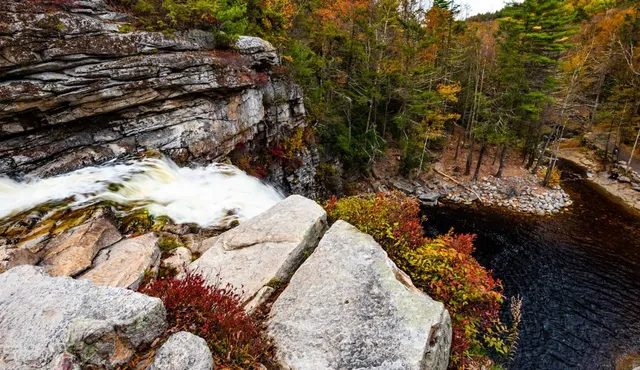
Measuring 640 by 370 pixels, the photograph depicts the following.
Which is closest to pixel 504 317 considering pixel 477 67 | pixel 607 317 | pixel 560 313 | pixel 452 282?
pixel 560 313

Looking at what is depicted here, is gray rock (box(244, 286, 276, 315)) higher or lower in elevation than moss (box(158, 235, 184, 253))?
higher

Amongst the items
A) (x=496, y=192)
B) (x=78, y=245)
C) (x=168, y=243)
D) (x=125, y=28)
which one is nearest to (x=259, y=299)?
(x=168, y=243)

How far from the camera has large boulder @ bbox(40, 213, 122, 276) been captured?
18.5 ft

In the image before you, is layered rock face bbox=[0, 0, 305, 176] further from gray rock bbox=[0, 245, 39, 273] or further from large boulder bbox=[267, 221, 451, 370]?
large boulder bbox=[267, 221, 451, 370]

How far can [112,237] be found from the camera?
6660mm

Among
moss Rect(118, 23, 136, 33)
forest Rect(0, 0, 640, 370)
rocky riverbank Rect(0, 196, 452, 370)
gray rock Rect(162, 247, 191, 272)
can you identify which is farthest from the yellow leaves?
gray rock Rect(162, 247, 191, 272)

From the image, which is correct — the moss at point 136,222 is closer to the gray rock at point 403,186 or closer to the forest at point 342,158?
the forest at point 342,158

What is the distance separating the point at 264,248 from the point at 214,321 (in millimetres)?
2303

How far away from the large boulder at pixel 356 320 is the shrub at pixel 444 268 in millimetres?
896

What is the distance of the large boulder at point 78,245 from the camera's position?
564 cm

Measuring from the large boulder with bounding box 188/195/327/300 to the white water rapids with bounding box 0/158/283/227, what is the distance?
2.11 meters

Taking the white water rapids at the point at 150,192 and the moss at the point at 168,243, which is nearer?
the moss at the point at 168,243

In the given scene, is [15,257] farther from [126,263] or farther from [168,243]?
[168,243]

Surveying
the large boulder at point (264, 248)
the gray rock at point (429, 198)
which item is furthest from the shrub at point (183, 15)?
the gray rock at point (429, 198)
